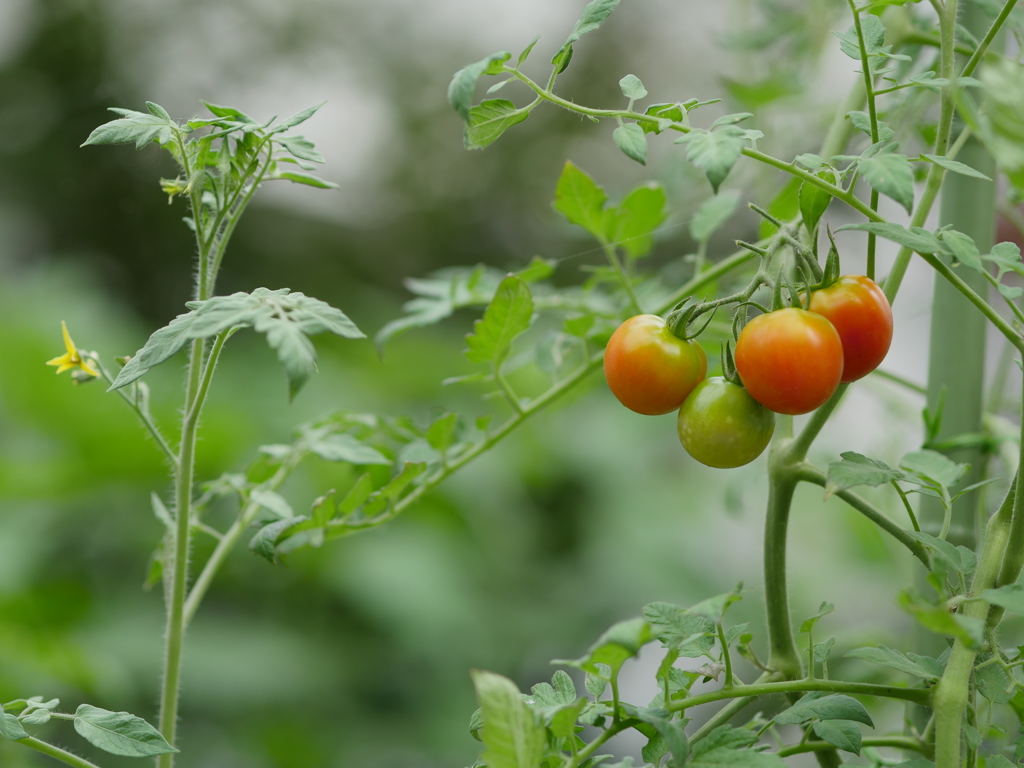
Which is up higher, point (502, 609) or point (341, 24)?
point (341, 24)

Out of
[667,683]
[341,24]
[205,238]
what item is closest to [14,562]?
[205,238]

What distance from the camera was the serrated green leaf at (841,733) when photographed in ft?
0.91

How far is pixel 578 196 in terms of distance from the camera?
48 centimetres

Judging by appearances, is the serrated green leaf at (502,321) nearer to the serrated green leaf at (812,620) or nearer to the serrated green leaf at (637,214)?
the serrated green leaf at (637,214)

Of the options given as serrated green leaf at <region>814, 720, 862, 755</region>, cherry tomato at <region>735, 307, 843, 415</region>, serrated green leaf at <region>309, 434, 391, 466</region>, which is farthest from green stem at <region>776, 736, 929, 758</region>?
serrated green leaf at <region>309, 434, 391, 466</region>

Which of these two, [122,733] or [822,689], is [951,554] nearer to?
[822,689]

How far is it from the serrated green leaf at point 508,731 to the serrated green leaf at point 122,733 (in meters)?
0.13

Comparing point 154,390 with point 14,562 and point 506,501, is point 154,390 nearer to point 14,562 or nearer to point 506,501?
point 14,562

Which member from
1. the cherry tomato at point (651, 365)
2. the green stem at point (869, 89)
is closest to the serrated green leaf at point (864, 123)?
the green stem at point (869, 89)

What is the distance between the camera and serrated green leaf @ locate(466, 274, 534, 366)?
42 cm

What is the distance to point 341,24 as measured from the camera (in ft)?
6.09

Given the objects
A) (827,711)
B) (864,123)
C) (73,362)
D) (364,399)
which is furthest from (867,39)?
(364,399)

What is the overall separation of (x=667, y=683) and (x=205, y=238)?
244 mm

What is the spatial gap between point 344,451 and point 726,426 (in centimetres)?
21
